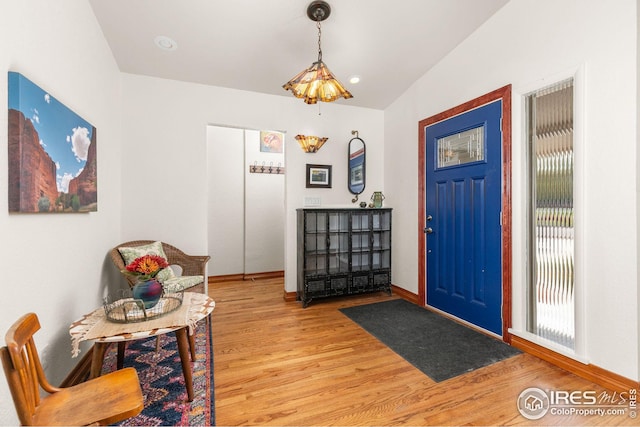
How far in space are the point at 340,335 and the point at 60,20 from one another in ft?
10.5

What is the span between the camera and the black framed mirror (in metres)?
4.26

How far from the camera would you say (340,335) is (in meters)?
2.84

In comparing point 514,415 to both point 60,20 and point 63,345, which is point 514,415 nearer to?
point 63,345

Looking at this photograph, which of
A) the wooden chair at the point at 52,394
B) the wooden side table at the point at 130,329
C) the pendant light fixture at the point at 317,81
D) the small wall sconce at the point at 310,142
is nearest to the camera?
the wooden chair at the point at 52,394

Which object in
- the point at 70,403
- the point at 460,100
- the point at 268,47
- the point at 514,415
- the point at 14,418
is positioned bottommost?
the point at 514,415

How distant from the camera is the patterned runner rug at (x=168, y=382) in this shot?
5.54 feet

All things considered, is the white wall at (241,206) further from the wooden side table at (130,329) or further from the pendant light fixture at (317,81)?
the wooden side table at (130,329)

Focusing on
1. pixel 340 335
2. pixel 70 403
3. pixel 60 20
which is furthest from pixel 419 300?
pixel 60 20

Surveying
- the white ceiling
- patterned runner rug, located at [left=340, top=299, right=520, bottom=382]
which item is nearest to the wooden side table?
patterned runner rug, located at [left=340, top=299, right=520, bottom=382]

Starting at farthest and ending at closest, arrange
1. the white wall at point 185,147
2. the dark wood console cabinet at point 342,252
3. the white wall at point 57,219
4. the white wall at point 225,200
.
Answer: the white wall at point 225,200, the dark wood console cabinet at point 342,252, the white wall at point 185,147, the white wall at point 57,219

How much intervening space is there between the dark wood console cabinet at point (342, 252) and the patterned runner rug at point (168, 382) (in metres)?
1.41

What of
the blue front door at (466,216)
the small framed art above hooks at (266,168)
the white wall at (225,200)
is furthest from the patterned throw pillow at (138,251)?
the blue front door at (466,216)

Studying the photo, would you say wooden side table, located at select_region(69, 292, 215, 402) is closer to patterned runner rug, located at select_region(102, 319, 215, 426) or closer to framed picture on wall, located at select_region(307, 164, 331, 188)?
patterned runner rug, located at select_region(102, 319, 215, 426)

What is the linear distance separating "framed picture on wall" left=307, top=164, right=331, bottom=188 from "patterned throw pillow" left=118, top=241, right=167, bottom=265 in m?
1.98
